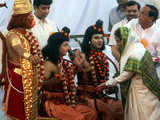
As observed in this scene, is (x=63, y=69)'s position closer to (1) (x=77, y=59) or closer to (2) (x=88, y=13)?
(1) (x=77, y=59)

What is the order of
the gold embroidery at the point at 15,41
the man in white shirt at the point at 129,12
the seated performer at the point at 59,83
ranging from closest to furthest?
the gold embroidery at the point at 15,41
the seated performer at the point at 59,83
the man in white shirt at the point at 129,12

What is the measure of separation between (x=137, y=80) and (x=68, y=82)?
885 millimetres

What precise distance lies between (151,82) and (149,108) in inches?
13.0

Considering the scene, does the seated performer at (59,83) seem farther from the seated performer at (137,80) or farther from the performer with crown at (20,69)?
the seated performer at (137,80)

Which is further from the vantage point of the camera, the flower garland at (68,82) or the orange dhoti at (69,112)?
the flower garland at (68,82)

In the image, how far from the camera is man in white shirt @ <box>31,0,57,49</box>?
4.85 m

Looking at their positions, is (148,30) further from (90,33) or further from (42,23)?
(42,23)

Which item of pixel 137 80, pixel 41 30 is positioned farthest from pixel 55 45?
pixel 137 80

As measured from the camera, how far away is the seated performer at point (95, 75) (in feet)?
14.3

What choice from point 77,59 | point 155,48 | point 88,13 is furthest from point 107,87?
point 88,13

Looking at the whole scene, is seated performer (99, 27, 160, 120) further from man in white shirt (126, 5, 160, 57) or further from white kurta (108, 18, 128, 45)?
white kurta (108, 18, 128, 45)

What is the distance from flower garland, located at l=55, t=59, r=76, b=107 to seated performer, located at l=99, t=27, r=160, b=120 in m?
0.46

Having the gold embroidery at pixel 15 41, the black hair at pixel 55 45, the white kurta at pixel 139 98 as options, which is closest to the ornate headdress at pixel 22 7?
the gold embroidery at pixel 15 41

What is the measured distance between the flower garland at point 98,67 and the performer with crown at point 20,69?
926 mm
